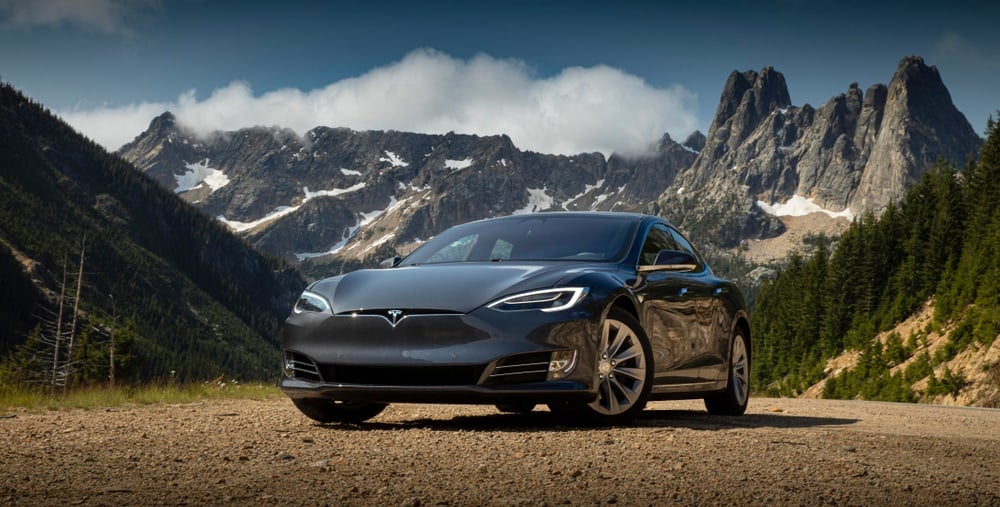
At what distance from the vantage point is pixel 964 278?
52938 millimetres

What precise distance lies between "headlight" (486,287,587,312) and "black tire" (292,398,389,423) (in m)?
1.65

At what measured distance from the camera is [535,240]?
7598 millimetres

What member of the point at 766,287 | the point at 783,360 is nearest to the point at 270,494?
the point at 783,360

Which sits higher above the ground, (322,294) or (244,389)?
(322,294)

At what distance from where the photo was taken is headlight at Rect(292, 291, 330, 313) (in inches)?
252

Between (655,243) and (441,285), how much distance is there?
2.40 meters

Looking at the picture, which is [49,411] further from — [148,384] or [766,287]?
[766,287]

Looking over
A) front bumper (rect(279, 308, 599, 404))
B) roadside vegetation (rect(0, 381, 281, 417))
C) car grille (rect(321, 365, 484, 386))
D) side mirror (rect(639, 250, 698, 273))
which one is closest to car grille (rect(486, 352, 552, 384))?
front bumper (rect(279, 308, 599, 404))

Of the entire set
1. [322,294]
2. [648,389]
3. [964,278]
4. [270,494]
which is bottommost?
[270,494]

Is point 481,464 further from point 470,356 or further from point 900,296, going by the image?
point 900,296

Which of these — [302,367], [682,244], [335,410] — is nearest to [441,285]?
[302,367]

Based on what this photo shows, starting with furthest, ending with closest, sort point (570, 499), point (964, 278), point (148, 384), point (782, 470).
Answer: point (964, 278)
point (148, 384)
point (782, 470)
point (570, 499)

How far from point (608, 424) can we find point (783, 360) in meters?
88.4

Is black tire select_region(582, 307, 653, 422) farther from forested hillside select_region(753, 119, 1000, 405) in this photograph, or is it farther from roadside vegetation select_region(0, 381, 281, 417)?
forested hillside select_region(753, 119, 1000, 405)
